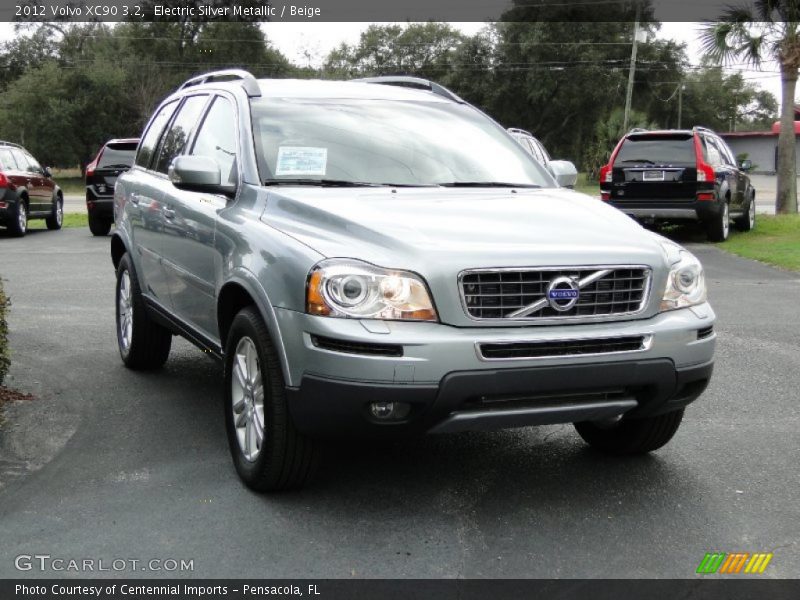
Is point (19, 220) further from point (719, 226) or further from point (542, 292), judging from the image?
point (542, 292)

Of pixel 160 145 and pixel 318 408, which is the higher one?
pixel 160 145

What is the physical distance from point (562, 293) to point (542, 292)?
0.08 meters

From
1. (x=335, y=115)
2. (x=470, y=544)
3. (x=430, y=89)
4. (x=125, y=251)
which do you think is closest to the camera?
(x=470, y=544)

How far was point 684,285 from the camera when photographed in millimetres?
4480

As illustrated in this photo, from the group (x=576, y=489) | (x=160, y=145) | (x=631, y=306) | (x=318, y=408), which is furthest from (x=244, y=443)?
(x=160, y=145)

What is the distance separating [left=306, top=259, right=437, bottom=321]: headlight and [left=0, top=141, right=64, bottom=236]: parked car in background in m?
16.4

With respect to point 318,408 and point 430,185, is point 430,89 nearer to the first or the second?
point 430,185

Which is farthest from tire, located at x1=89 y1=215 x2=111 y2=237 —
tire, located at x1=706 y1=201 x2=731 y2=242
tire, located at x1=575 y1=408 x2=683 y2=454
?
tire, located at x1=575 y1=408 x2=683 y2=454

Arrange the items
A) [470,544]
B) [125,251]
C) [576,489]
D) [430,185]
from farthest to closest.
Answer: [125,251], [430,185], [576,489], [470,544]

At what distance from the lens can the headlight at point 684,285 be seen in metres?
4.40

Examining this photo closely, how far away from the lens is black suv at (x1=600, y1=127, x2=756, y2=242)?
16719 mm

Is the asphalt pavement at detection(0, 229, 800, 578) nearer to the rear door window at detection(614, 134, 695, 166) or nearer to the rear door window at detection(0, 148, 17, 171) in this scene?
the rear door window at detection(614, 134, 695, 166)

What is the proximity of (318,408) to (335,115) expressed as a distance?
6.72 feet
